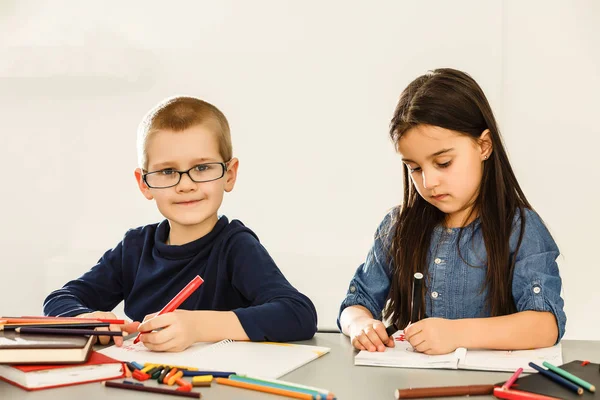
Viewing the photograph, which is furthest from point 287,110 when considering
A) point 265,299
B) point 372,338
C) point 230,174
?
point 372,338

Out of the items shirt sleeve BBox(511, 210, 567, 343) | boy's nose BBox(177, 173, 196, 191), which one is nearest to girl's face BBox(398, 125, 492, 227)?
shirt sleeve BBox(511, 210, 567, 343)

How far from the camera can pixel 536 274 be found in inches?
53.4

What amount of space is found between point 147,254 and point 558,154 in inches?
59.4

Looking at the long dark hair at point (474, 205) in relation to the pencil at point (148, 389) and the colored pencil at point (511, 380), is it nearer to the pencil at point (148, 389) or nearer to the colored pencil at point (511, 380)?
the colored pencil at point (511, 380)

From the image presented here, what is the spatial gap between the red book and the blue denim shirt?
60cm

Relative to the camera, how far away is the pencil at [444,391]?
0.92 m

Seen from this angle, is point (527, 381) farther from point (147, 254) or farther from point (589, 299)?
point (589, 299)

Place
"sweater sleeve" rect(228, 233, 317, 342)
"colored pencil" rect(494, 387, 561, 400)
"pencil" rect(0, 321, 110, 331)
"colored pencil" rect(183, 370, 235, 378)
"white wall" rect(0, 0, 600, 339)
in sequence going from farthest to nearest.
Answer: "white wall" rect(0, 0, 600, 339), "sweater sleeve" rect(228, 233, 317, 342), "pencil" rect(0, 321, 110, 331), "colored pencil" rect(183, 370, 235, 378), "colored pencil" rect(494, 387, 561, 400)

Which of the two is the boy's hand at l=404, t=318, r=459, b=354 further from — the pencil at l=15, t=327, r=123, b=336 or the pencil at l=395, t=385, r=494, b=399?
the pencil at l=15, t=327, r=123, b=336

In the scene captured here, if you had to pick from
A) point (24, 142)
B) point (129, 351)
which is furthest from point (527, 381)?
point (24, 142)

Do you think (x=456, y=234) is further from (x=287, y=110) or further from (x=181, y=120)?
(x=287, y=110)

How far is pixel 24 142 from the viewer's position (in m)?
2.97

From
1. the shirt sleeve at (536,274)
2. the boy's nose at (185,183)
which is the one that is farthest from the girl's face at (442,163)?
the boy's nose at (185,183)

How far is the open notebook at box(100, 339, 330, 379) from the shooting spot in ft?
3.48
